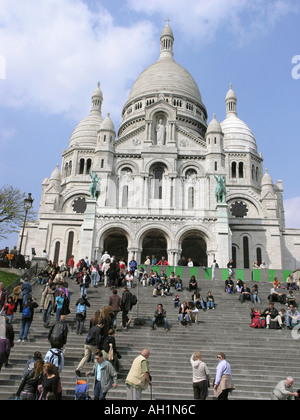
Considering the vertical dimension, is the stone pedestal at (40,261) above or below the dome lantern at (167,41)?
below

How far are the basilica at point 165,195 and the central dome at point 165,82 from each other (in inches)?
12.7

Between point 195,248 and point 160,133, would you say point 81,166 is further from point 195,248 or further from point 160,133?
point 195,248

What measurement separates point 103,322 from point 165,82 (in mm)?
47675

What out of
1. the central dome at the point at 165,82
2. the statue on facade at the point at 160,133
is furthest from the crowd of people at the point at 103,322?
the central dome at the point at 165,82

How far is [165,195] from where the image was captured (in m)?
38.5

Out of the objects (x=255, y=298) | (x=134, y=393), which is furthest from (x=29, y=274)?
(x=134, y=393)

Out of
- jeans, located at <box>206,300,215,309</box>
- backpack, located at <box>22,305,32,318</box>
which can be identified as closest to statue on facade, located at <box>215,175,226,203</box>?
Result: jeans, located at <box>206,300,215,309</box>

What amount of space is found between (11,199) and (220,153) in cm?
1994

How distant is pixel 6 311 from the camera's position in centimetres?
1415

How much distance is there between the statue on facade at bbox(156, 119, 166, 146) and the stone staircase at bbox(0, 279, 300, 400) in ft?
79.7

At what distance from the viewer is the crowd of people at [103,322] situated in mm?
8633

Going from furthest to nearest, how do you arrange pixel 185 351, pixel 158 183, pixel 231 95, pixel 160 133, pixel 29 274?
pixel 231 95
pixel 160 133
pixel 158 183
pixel 29 274
pixel 185 351

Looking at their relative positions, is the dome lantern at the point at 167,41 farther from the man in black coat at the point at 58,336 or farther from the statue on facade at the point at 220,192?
the man in black coat at the point at 58,336

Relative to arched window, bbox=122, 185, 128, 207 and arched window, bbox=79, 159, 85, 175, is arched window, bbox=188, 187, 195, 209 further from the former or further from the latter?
arched window, bbox=79, 159, 85, 175
